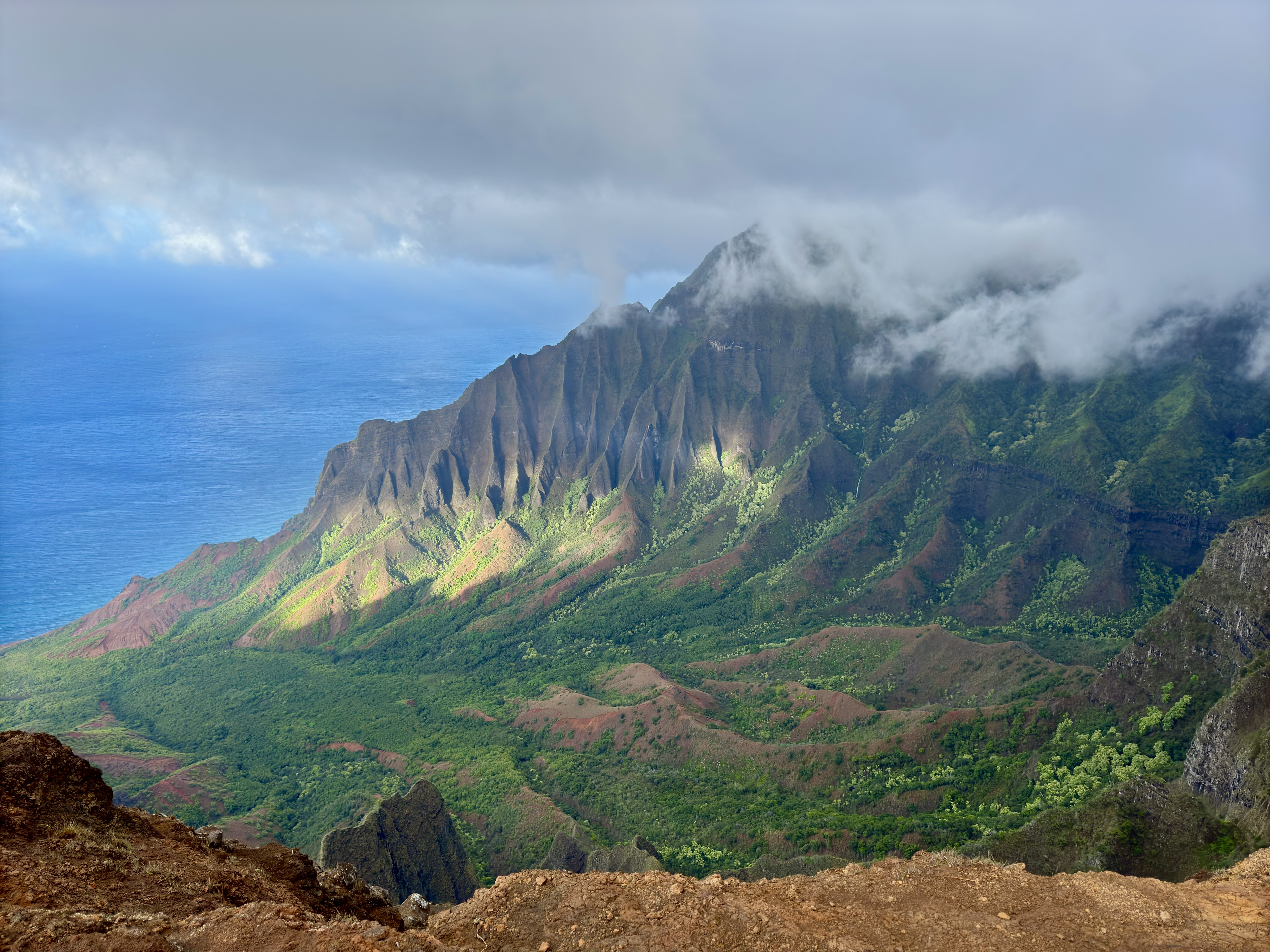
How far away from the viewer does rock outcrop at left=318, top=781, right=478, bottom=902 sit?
3784 cm

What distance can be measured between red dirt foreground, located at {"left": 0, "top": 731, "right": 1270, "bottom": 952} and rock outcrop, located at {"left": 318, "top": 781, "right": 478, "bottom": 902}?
2375cm

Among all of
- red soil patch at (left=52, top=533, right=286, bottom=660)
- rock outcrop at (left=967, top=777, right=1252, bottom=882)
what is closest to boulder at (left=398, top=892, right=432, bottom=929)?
rock outcrop at (left=967, top=777, right=1252, bottom=882)

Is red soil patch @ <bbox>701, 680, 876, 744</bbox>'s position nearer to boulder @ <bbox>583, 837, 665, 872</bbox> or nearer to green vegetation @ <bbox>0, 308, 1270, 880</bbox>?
green vegetation @ <bbox>0, 308, 1270, 880</bbox>

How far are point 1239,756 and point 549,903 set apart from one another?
105 ft

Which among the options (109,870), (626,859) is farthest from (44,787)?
(626,859)

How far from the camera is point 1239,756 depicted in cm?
3117

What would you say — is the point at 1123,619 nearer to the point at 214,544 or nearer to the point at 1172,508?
the point at 1172,508

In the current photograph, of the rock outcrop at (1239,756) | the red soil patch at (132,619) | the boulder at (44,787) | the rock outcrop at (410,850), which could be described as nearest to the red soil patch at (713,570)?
the rock outcrop at (410,850)

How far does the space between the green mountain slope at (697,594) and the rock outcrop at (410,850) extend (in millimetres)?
6114

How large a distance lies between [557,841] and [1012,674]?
38.9 meters

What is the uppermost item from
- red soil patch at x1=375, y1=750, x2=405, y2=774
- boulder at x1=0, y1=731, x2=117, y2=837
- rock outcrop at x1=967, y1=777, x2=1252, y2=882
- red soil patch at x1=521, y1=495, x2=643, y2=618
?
red soil patch at x1=521, y1=495, x2=643, y2=618

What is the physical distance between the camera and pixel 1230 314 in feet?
337

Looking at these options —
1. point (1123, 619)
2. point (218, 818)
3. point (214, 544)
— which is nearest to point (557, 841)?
point (218, 818)

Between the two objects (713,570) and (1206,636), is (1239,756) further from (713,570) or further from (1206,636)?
(713,570)
